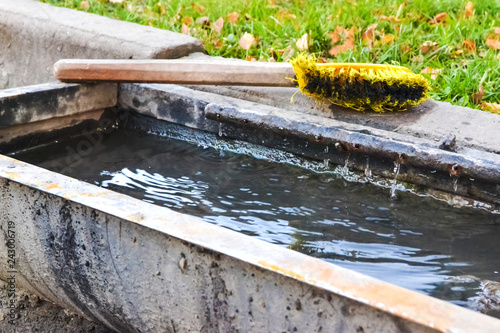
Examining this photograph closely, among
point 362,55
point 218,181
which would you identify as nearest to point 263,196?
point 218,181

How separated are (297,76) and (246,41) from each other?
1446 mm

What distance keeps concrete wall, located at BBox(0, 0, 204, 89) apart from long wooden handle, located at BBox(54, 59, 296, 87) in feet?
1.35

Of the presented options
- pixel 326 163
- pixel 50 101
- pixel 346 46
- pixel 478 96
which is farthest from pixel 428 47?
pixel 50 101

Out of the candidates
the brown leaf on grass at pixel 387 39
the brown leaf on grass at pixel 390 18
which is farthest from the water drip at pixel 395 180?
the brown leaf on grass at pixel 390 18

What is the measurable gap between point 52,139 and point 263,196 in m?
1.04

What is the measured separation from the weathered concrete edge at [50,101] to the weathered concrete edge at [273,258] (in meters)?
0.78

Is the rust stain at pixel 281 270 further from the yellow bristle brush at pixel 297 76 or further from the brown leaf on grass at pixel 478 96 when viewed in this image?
the brown leaf on grass at pixel 478 96

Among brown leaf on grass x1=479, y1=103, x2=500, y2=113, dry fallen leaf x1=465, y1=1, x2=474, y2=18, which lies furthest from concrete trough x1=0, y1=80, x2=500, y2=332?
dry fallen leaf x1=465, y1=1, x2=474, y2=18

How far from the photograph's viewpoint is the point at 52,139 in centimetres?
277

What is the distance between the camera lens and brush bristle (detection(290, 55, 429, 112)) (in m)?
2.56

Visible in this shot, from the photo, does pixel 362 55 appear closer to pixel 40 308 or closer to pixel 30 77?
pixel 30 77

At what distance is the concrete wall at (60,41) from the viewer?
127 inches

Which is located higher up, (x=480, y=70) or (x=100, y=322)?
(x=480, y=70)

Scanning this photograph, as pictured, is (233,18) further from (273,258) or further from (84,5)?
(273,258)
